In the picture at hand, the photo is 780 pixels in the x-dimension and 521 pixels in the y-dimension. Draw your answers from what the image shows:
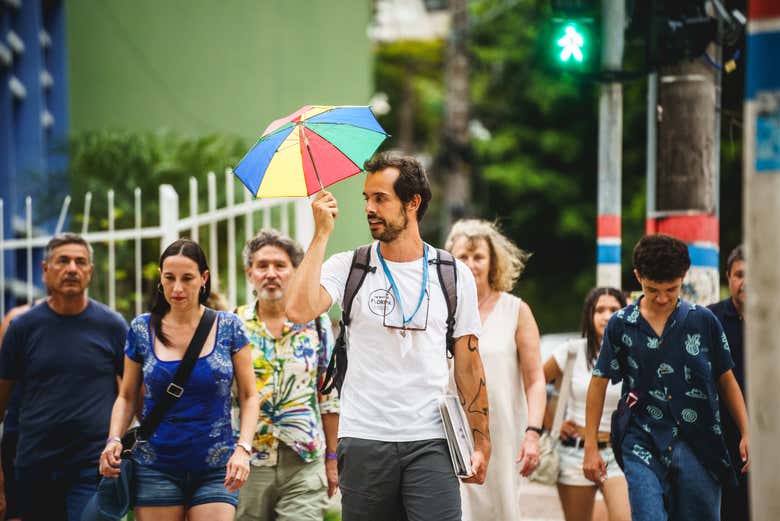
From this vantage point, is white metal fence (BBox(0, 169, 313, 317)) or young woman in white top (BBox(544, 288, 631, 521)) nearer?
young woman in white top (BBox(544, 288, 631, 521))

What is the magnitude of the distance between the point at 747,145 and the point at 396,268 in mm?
2076

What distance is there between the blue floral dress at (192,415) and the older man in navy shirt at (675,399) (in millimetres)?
1893

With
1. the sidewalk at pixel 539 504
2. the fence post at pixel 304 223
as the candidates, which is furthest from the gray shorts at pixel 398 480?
the fence post at pixel 304 223

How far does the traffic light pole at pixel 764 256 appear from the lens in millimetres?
2785

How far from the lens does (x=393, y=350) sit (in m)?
4.67

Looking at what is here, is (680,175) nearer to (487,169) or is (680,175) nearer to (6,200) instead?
(6,200)

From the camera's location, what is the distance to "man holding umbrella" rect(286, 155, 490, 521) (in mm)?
4598

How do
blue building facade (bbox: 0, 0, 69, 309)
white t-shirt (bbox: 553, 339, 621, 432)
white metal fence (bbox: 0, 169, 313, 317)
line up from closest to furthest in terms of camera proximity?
white t-shirt (bbox: 553, 339, 621, 432)
white metal fence (bbox: 0, 169, 313, 317)
blue building facade (bbox: 0, 0, 69, 309)

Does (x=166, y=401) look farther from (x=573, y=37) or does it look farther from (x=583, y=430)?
(x=573, y=37)

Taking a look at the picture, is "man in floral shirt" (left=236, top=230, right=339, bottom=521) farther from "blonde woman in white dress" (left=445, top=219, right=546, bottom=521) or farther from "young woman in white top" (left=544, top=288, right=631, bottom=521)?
"young woman in white top" (left=544, top=288, right=631, bottom=521)

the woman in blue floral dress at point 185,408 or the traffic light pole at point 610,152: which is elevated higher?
the traffic light pole at point 610,152

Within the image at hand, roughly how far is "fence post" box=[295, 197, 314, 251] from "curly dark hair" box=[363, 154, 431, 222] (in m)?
4.38

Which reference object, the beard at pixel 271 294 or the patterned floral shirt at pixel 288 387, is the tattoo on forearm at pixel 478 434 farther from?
the beard at pixel 271 294

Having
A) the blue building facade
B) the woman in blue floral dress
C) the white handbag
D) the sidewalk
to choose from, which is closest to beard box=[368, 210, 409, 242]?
the woman in blue floral dress
